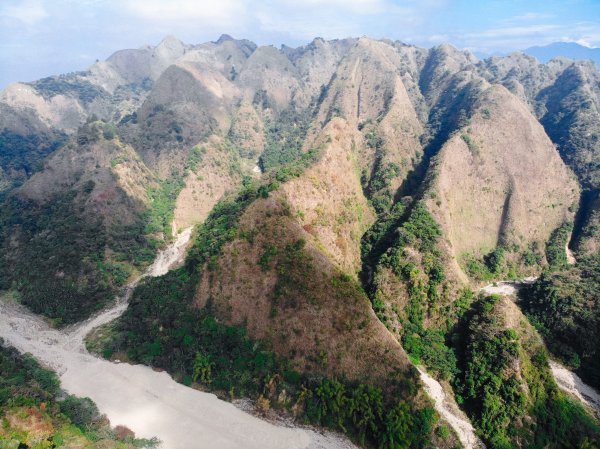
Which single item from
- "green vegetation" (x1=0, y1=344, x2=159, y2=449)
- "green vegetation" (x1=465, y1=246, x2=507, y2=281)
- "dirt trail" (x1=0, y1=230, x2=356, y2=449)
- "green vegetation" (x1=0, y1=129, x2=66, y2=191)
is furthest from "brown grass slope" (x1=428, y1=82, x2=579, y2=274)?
"green vegetation" (x1=0, y1=129, x2=66, y2=191)

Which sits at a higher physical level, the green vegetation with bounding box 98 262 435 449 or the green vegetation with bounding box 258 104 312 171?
the green vegetation with bounding box 258 104 312 171

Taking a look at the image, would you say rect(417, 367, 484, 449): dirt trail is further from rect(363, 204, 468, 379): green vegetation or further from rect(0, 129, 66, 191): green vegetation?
rect(0, 129, 66, 191): green vegetation

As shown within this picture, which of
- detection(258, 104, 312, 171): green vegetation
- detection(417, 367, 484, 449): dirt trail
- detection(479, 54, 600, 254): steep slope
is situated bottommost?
detection(417, 367, 484, 449): dirt trail

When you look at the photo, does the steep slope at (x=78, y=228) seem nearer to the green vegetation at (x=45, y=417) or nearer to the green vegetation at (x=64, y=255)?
the green vegetation at (x=64, y=255)

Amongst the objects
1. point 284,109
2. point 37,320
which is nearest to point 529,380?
point 37,320

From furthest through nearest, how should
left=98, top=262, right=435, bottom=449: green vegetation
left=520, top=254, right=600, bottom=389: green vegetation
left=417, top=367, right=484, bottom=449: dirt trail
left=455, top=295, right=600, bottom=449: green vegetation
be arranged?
left=520, top=254, right=600, bottom=389: green vegetation < left=417, top=367, right=484, bottom=449: dirt trail < left=455, top=295, right=600, bottom=449: green vegetation < left=98, top=262, right=435, bottom=449: green vegetation

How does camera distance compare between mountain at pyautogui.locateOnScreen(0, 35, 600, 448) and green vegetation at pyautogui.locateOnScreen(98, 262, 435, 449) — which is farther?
mountain at pyautogui.locateOnScreen(0, 35, 600, 448)

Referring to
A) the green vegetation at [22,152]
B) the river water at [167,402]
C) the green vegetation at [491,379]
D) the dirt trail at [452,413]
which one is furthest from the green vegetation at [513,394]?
the green vegetation at [22,152]

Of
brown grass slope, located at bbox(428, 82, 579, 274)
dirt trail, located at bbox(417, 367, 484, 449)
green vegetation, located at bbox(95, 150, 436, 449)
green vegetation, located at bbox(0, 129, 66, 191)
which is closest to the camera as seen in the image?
green vegetation, located at bbox(95, 150, 436, 449)
